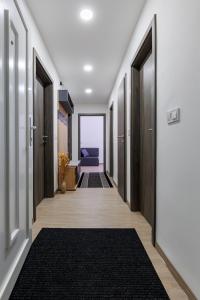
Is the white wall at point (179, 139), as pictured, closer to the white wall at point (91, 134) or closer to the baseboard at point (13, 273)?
the baseboard at point (13, 273)

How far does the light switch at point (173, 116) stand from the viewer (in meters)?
1.47

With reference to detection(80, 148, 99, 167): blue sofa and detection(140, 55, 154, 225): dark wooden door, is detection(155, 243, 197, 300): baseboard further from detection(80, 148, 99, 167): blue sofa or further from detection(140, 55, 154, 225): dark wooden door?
detection(80, 148, 99, 167): blue sofa

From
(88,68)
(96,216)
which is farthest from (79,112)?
(96,216)

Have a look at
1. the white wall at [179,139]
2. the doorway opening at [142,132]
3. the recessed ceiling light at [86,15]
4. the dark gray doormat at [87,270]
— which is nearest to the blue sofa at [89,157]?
the doorway opening at [142,132]

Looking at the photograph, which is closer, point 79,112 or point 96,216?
point 96,216

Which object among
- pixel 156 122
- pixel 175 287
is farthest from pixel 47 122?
pixel 175 287

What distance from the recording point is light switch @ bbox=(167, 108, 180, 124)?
1.47 m

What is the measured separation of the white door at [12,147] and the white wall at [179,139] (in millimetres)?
1035

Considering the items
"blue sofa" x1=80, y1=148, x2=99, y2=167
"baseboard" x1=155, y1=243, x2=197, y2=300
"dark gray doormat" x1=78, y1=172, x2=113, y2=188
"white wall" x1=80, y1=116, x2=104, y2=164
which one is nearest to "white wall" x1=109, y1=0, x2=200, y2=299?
"baseboard" x1=155, y1=243, x2=197, y2=300

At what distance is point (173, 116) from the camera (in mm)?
1531

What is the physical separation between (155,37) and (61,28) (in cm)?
141

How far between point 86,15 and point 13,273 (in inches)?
99.7

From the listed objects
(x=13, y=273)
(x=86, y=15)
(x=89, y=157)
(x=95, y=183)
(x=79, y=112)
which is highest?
(x=86, y=15)

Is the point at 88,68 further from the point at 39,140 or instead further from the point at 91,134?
the point at 91,134
